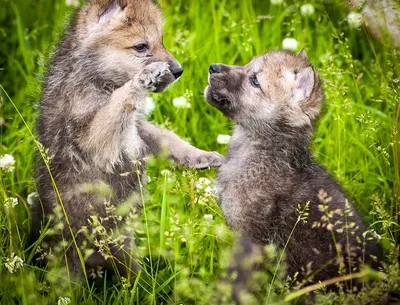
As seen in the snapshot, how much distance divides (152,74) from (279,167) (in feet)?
2.80

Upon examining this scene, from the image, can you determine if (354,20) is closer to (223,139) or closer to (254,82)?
(223,139)

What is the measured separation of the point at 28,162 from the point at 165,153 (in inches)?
47.4

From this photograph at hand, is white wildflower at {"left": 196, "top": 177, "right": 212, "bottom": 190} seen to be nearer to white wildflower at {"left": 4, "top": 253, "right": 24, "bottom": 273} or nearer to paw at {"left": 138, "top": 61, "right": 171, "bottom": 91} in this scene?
paw at {"left": 138, "top": 61, "right": 171, "bottom": 91}

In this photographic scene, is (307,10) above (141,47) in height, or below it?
above

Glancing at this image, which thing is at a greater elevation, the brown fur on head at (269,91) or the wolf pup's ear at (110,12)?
the wolf pup's ear at (110,12)

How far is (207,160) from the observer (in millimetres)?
4797

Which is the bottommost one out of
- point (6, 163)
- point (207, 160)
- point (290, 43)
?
point (6, 163)

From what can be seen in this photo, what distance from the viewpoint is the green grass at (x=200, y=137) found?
13.7 feet

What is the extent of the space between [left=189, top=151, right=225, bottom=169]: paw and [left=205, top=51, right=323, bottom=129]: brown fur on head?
280 millimetres

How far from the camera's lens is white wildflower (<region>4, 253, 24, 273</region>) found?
12.9 ft

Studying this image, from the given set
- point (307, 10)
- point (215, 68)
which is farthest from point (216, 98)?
point (307, 10)

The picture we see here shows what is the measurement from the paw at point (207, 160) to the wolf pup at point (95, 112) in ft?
1.16

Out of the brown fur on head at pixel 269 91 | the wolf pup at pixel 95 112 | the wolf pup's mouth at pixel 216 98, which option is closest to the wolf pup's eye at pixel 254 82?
the brown fur on head at pixel 269 91

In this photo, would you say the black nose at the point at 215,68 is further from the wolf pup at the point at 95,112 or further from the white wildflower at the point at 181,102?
→ the white wildflower at the point at 181,102
